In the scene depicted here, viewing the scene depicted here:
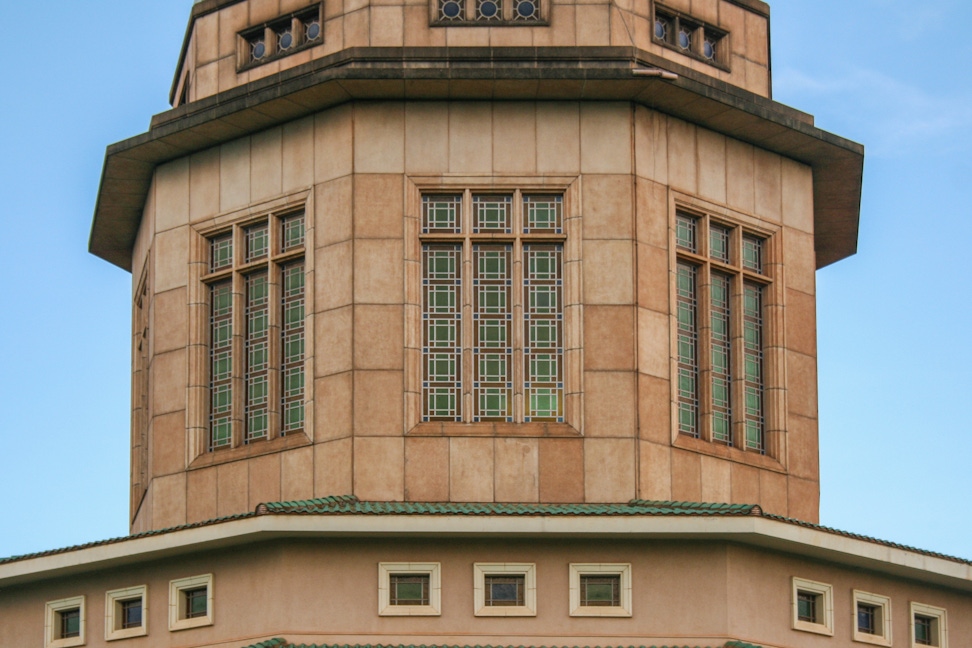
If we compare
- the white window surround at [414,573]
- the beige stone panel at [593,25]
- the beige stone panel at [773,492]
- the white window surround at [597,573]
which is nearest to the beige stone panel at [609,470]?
the white window surround at [597,573]

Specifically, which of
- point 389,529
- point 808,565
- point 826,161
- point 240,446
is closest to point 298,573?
point 389,529

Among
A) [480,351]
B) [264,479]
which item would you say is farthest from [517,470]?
[264,479]

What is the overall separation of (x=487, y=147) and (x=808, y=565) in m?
9.76

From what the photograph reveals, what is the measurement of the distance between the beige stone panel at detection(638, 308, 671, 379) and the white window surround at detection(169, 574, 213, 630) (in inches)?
344

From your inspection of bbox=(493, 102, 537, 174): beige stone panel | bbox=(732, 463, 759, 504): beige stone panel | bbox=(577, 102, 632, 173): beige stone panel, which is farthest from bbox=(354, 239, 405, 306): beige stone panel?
bbox=(732, 463, 759, 504): beige stone panel

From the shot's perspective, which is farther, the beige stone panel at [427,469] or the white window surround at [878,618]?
the beige stone panel at [427,469]

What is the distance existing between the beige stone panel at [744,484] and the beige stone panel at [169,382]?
1044cm

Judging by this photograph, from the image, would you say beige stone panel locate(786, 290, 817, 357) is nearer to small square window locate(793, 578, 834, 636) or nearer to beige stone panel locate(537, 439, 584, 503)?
beige stone panel locate(537, 439, 584, 503)

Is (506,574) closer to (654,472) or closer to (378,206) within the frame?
(654,472)

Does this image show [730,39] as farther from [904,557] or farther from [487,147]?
[904,557]

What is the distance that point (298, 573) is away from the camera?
40.9 m

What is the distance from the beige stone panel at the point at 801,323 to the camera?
4675 cm

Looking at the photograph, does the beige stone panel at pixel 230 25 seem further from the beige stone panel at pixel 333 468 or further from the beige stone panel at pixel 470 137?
the beige stone panel at pixel 333 468

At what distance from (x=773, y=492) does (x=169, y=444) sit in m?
11.4
